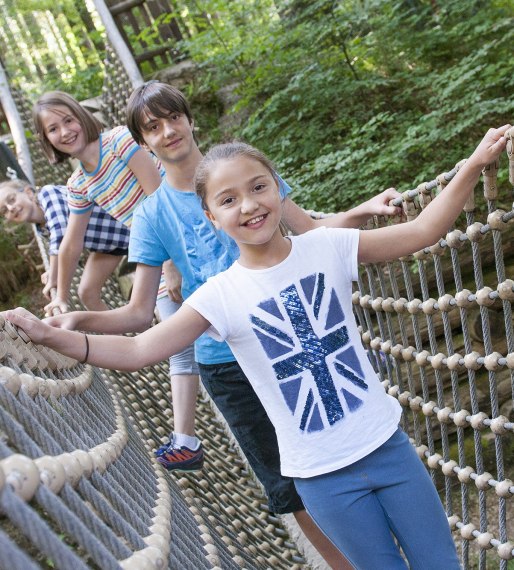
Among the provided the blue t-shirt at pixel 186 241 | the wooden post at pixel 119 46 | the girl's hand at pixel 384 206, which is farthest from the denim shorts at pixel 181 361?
the wooden post at pixel 119 46

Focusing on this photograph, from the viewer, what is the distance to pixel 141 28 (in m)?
7.29

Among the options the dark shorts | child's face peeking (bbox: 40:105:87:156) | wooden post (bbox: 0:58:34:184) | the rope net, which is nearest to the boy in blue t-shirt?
the dark shorts

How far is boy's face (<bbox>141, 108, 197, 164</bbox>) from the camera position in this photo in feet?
5.49

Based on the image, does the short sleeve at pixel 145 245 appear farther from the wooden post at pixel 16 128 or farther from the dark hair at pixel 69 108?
the wooden post at pixel 16 128

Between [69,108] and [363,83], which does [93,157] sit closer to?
[69,108]

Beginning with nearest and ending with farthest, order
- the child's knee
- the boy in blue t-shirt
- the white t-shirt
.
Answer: the white t-shirt → the boy in blue t-shirt → the child's knee

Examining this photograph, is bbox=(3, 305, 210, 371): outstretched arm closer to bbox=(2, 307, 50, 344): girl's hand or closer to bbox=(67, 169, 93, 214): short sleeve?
bbox=(2, 307, 50, 344): girl's hand

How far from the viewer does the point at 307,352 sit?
128 cm

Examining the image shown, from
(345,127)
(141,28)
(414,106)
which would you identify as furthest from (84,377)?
(141,28)

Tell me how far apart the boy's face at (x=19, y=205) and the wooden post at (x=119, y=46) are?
2730mm

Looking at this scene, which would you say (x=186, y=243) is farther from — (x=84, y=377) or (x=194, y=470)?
(x=194, y=470)

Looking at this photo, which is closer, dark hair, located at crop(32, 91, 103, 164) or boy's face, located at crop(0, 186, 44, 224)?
dark hair, located at crop(32, 91, 103, 164)

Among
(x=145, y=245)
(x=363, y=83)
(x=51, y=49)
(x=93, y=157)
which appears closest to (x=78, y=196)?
(x=93, y=157)

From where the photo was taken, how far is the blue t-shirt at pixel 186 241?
163 cm
